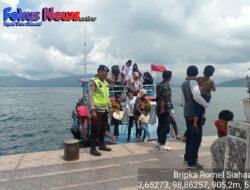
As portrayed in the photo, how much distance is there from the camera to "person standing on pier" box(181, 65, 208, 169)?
21.7ft

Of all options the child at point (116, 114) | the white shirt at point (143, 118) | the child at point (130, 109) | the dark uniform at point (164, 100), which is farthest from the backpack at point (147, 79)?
the dark uniform at point (164, 100)

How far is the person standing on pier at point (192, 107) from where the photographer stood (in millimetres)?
6602

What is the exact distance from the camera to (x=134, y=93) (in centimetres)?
1455

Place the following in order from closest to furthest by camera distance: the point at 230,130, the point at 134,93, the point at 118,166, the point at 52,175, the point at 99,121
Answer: the point at 230,130, the point at 52,175, the point at 118,166, the point at 99,121, the point at 134,93

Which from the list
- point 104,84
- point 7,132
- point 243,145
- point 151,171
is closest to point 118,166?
point 151,171

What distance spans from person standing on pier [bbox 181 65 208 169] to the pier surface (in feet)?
1.32

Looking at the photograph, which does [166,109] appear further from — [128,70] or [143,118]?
[128,70]

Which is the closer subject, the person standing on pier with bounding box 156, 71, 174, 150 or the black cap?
the black cap

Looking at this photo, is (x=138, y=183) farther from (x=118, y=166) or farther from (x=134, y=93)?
(x=134, y=93)

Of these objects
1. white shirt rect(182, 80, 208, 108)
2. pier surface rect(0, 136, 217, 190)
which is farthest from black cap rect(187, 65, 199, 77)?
pier surface rect(0, 136, 217, 190)

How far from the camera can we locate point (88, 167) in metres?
7.20

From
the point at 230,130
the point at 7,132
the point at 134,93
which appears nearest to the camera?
the point at 230,130

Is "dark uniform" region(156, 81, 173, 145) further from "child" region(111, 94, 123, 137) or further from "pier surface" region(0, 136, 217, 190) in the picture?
"child" region(111, 94, 123, 137)

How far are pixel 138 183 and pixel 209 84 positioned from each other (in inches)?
107
